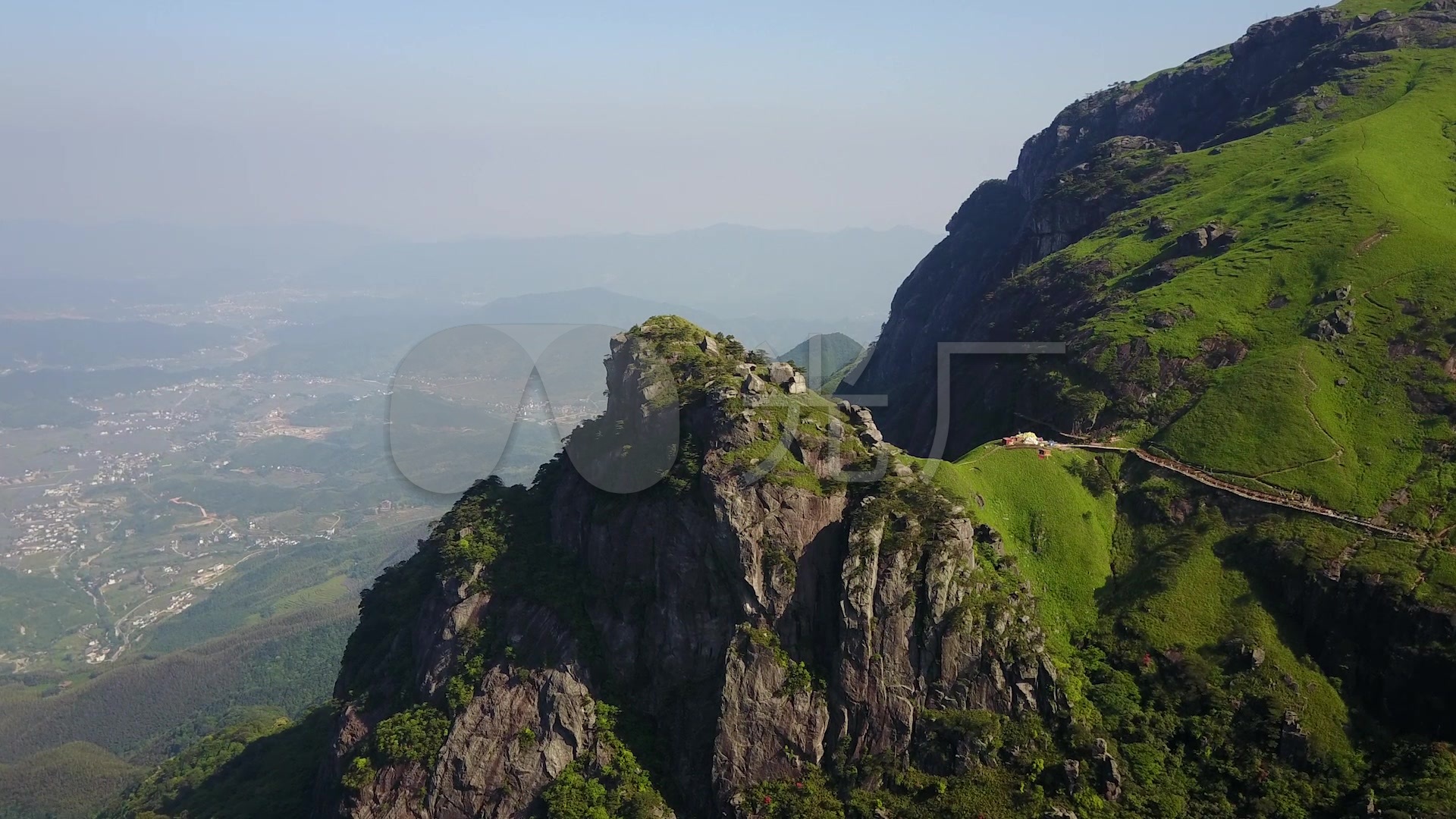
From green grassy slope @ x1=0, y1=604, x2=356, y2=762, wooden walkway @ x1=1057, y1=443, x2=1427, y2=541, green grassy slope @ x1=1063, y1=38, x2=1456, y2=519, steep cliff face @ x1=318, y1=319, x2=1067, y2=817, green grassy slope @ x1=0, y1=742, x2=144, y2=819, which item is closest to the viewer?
steep cliff face @ x1=318, y1=319, x2=1067, y2=817

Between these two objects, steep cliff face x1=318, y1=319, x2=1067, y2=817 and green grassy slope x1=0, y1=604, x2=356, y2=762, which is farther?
green grassy slope x1=0, y1=604, x2=356, y2=762

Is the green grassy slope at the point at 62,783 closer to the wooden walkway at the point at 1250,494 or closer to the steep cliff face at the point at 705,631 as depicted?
the steep cliff face at the point at 705,631

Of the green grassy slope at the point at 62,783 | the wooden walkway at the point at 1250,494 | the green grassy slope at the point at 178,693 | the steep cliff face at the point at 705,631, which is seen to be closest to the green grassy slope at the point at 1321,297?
the wooden walkway at the point at 1250,494

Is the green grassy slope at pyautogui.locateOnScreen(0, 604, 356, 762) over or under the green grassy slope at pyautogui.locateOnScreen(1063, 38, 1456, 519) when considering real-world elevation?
under

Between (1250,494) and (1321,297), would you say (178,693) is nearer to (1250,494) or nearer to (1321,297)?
(1250,494)

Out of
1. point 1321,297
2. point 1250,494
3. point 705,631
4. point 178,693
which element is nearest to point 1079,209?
point 1321,297

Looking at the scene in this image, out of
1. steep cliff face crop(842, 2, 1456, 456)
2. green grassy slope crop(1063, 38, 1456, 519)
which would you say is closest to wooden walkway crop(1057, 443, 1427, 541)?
green grassy slope crop(1063, 38, 1456, 519)

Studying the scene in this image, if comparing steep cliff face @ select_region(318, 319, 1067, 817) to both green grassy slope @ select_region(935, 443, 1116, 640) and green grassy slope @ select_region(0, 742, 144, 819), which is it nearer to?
green grassy slope @ select_region(935, 443, 1116, 640)
